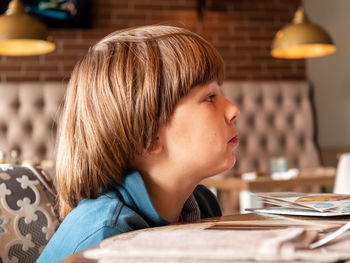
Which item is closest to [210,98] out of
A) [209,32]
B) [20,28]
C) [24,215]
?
→ [24,215]

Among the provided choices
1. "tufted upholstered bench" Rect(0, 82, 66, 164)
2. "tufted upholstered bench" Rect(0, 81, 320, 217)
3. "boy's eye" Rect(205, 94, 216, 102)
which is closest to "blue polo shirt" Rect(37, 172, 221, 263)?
"boy's eye" Rect(205, 94, 216, 102)

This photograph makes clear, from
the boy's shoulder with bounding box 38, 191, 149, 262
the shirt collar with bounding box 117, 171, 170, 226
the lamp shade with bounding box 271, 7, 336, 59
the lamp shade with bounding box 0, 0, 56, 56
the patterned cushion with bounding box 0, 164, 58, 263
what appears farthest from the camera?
the lamp shade with bounding box 271, 7, 336, 59

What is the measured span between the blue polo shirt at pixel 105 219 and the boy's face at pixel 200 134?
8 centimetres

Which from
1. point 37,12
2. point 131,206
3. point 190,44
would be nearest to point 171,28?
point 190,44

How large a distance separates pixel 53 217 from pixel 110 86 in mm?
350

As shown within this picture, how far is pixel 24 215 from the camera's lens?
970 mm

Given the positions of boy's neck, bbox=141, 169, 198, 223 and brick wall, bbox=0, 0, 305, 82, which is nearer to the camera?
boy's neck, bbox=141, 169, 198, 223

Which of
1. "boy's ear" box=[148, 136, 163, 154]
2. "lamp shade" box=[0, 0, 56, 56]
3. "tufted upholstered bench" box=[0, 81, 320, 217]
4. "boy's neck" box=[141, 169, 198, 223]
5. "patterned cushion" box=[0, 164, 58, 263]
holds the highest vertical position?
"lamp shade" box=[0, 0, 56, 56]

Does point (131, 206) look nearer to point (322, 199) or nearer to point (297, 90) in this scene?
point (322, 199)

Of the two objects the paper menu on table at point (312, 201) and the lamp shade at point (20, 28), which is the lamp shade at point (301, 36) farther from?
the paper menu on table at point (312, 201)

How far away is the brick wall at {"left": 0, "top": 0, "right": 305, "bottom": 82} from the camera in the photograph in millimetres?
3933

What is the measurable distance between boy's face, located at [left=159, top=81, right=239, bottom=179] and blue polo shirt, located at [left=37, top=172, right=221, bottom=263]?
8 cm

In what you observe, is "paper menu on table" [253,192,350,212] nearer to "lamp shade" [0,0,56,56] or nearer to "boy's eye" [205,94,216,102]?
"boy's eye" [205,94,216,102]

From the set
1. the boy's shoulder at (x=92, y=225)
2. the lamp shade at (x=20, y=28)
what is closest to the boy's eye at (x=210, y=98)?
the boy's shoulder at (x=92, y=225)
